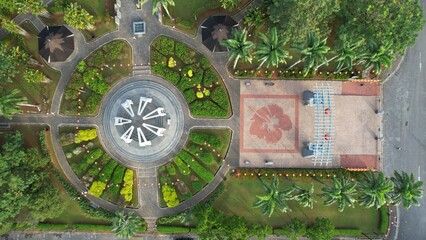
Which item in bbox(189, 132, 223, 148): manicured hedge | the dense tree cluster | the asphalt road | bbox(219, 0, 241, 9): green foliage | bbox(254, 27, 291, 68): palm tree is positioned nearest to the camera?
bbox(254, 27, 291, 68): palm tree

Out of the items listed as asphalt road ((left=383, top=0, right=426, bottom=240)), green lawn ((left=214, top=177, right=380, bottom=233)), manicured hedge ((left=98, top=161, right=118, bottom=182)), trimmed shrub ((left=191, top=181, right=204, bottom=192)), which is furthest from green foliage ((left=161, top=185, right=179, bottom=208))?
asphalt road ((left=383, top=0, right=426, bottom=240))

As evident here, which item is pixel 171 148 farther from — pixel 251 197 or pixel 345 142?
pixel 345 142

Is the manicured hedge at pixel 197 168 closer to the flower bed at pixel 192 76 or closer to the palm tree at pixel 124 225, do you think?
the flower bed at pixel 192 76

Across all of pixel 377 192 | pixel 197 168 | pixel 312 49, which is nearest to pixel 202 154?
pixel 197 168

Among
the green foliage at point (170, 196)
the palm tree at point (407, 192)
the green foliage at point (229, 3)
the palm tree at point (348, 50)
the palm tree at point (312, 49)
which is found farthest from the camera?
the green foliage at point (170, 196)

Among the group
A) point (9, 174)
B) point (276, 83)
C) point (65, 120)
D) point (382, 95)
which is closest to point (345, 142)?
point (382, 95)

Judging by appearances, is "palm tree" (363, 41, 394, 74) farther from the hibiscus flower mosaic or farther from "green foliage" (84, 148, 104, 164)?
"green foliage" (84, 148, 104, 164)

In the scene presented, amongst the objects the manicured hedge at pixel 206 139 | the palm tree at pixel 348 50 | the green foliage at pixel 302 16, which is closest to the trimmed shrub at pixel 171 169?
the manicured hedge at pixel 206 139
